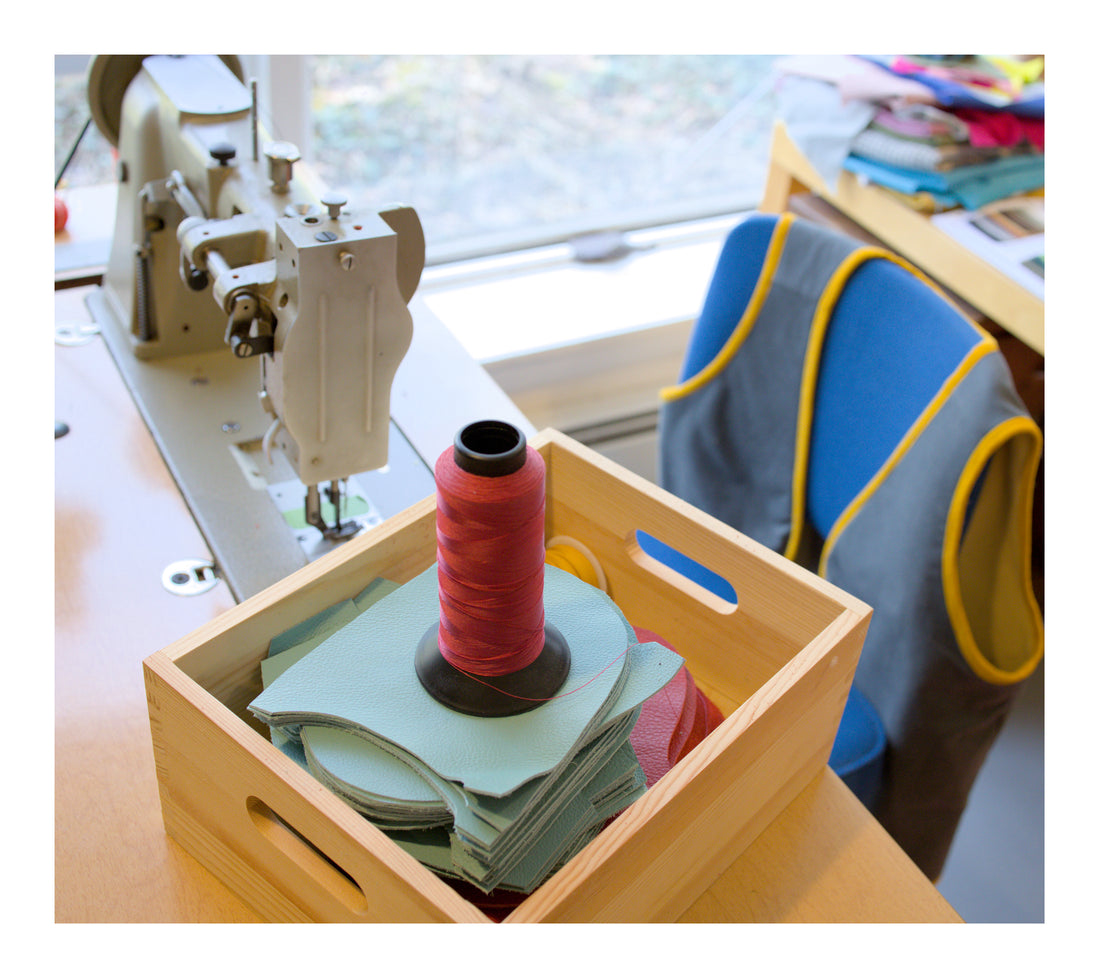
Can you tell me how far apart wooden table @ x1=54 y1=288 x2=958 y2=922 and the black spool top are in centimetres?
37

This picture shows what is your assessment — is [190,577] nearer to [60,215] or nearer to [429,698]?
[429,698]

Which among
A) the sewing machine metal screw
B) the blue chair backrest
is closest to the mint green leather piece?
the sewing machine metal screw

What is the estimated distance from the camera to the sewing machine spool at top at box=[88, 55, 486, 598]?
0.86 meters

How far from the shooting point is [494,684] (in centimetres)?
70

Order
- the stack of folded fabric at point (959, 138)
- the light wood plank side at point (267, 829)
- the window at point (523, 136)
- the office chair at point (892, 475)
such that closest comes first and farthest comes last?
the light wood plank side at point (267, 829) < the office chair at point (892, 475) < the stack of folded fabric at point (959, 138) < the window at point (523, 136)

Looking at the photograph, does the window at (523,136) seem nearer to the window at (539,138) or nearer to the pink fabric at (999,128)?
the window at (539,138)

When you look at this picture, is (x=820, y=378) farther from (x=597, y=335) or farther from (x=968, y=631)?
(x=597, y=335)

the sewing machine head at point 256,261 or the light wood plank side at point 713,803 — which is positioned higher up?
the sewing machine head at point 256,261

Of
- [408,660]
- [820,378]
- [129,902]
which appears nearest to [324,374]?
[408,660]

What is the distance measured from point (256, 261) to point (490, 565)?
457 millimetres

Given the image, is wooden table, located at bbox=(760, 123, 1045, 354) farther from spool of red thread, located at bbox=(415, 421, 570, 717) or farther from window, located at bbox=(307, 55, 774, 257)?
spool of red thread, located at bbox=(415, 421, 570, 717)

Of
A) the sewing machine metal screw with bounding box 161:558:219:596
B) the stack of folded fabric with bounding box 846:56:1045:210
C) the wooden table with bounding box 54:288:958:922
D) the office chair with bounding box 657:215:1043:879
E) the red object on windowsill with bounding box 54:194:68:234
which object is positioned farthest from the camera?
the stack of folded fabric with bounding box 846:56:1045:210

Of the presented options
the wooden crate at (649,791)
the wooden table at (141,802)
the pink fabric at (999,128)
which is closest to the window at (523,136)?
the pink fabric at (999,128)

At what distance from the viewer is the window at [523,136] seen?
1904mm
